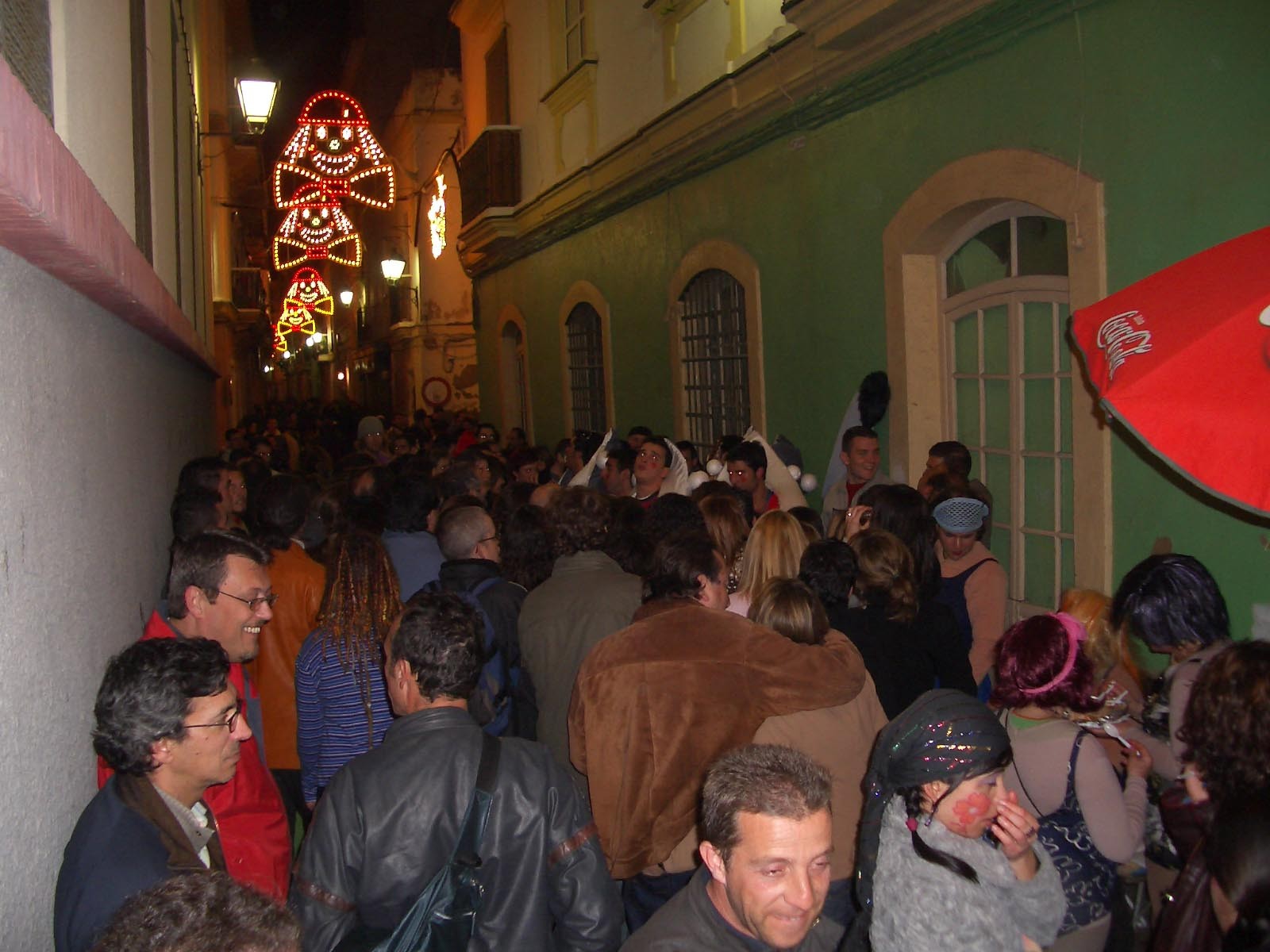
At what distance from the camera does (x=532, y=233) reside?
1669 cm

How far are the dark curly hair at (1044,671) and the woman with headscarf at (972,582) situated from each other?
72.6 inches

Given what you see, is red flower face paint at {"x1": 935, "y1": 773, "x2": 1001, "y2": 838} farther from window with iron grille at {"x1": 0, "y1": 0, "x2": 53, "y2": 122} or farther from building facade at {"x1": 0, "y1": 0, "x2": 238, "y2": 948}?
window with iron grille at {"x1": 0, "y1": 0, "x2": 53, "y2": 122}

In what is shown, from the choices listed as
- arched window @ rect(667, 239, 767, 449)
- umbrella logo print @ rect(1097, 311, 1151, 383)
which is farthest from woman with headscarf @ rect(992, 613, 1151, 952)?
arched window @ rect(667, 239, 767, 449)

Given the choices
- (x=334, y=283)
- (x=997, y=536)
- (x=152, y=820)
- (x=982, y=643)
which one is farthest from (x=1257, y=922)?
(x=334, y=283)

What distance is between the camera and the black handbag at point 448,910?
2625 millimetres

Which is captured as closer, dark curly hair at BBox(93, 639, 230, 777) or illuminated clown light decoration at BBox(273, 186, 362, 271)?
dark curly hair at BBox(93, 639, 230, 777)

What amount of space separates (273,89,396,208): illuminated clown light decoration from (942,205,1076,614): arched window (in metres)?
11.3

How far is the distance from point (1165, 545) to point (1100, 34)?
2.68 m

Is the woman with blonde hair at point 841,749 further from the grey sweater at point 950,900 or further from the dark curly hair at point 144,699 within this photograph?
the dark curly hair at point 144,699

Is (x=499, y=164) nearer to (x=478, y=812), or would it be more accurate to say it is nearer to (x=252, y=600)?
(x=252, y=600)

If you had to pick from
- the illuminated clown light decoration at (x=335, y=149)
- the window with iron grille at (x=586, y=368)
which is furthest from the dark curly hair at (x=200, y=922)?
the illuminated clown light decoration at (x=335, y=149)

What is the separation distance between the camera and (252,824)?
140 inches

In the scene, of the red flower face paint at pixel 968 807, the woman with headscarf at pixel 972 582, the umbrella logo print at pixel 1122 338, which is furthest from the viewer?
the woman with headscarf at pixel 972 582

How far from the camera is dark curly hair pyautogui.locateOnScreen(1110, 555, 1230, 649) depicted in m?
3.72
